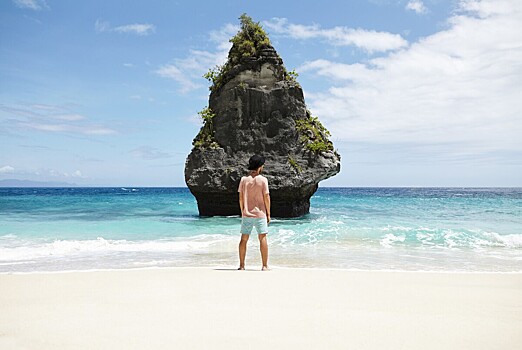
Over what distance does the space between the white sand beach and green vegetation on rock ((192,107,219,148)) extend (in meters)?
12.6

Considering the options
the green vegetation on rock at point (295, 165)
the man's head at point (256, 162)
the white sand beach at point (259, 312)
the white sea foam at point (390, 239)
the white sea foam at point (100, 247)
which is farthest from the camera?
the green vegetation on rock at point (295, 165)

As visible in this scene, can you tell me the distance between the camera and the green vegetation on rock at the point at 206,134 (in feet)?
60.2

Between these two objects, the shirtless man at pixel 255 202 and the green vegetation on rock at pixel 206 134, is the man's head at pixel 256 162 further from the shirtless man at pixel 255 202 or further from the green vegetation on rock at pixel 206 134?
the green vegetation on rock at pixel 206 134

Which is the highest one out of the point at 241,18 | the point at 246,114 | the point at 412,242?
the point at 241,18

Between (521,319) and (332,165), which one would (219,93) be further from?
(521,319)

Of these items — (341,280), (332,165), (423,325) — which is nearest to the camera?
(423,325)

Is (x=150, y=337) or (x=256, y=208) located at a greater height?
→ (x=256, y=208)

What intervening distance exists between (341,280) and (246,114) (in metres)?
13.4

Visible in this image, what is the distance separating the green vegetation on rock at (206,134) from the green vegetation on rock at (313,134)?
3711 mm

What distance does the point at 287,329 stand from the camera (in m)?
3.45

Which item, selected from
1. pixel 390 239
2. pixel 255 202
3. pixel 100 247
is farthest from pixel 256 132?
pixel 255 202

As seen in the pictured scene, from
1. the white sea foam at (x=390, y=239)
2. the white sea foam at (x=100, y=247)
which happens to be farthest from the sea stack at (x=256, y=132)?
the white sea foam at (x=100, y=247)

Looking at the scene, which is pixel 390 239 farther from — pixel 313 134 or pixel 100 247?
pixel 100 247

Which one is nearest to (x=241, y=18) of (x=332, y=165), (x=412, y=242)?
(x=332, y=165)
